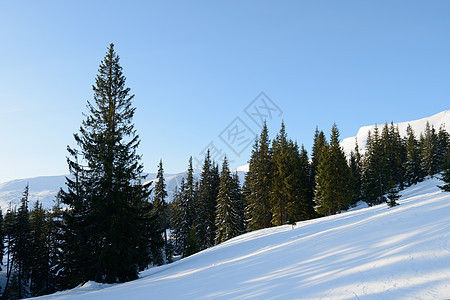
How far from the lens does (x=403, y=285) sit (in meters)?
5.21

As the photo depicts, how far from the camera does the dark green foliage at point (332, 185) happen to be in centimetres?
3688

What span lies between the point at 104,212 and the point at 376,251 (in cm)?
1547

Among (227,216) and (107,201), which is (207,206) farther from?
(107,201)

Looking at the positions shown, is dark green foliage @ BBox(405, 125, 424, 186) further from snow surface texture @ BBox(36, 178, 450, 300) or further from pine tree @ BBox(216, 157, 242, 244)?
snow surface texture @ BBox(36, 178, 450, 300)

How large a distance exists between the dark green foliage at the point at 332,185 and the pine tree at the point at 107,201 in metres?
27.4

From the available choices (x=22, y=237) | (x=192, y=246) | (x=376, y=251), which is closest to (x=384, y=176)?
(x=192, y=246)

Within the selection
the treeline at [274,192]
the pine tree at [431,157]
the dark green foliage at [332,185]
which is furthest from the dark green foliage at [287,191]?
the pine tree at [431,157]

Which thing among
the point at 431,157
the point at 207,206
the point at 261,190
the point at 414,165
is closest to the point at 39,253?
the point at 207,206

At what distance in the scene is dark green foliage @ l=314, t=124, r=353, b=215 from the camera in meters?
36.9

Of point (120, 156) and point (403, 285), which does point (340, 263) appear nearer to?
point (403, 285)

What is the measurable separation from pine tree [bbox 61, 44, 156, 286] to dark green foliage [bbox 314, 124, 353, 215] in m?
27.4

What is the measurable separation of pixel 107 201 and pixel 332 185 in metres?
31.5

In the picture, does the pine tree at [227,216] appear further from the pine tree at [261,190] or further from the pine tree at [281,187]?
the pine tree at [281,187]

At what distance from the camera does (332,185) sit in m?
37.1
